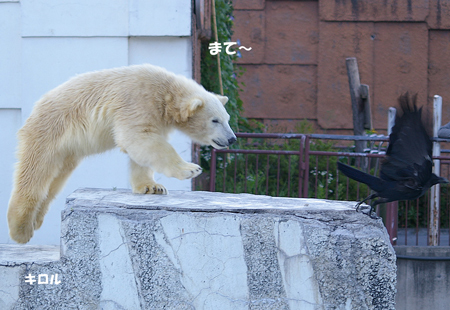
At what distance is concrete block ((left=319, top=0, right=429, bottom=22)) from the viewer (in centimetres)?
891

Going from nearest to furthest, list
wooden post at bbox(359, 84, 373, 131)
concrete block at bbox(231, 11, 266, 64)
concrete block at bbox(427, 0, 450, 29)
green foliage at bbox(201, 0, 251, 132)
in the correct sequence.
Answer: green foliage at bbox(201, 0, 251, 132) < wooden post at bbox(359, 84, 373, 131) < concrete block at bbox(427, 0, 450, 29) < concrete block at bbox(231, 11, 266, 64)

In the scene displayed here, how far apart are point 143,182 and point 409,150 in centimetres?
150

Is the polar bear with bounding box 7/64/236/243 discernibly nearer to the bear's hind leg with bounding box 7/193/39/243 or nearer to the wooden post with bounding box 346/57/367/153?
the bear's hind leg with bounding box 7/193/39/243

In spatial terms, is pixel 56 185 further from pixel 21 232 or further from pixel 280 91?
pixel 280 91

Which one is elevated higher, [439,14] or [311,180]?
[439,14]

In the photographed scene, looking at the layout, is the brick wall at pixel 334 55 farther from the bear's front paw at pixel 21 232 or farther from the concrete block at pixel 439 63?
the bear's front paw at pixel 21 232

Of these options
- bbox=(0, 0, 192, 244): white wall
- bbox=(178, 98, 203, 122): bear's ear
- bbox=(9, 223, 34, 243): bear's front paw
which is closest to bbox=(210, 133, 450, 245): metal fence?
bbox=(0, 0, 192, 244): white wall

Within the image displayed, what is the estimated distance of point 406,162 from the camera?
2619mm

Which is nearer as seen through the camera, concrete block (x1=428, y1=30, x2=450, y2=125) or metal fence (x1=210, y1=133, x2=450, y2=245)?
metal fence (x1=210, y1=133, x2=450, y2=245)

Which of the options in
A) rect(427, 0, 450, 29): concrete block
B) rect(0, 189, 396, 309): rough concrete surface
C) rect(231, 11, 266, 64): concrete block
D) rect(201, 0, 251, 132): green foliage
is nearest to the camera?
rect(0, 189, 396, 309): rough concrete surface

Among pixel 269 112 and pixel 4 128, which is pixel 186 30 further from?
pixel 269 112

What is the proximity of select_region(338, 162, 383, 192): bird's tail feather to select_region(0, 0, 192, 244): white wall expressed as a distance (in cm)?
234

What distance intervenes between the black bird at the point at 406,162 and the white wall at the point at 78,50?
94.8 inches

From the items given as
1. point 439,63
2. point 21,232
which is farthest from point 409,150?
point 439,63
